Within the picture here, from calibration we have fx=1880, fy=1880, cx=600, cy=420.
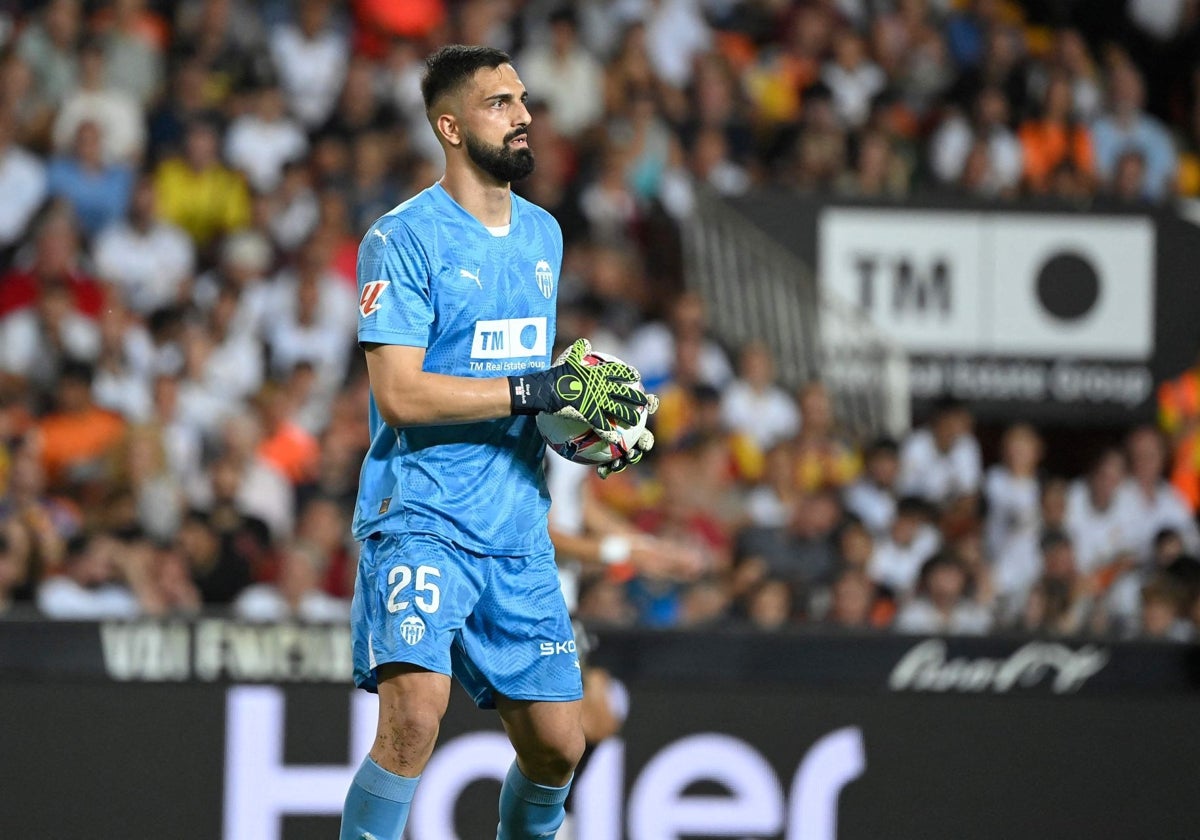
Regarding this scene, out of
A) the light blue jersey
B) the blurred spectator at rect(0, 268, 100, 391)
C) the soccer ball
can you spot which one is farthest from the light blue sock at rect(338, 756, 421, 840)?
the blurred spectator at rect(0, 268, 100, 391)

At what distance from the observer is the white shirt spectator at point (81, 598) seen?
337 inches

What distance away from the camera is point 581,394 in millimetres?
4652

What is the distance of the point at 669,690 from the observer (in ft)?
22.0

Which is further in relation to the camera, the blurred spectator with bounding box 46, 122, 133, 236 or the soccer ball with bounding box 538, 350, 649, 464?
the blurred spectator with bounding box 46, 122, 133, 236

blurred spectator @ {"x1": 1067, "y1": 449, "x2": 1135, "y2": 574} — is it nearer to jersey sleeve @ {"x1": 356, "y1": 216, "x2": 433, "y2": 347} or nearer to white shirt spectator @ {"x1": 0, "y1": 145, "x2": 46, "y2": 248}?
white shirt spectator @ {"x1": 0, "y1": 145, "x2": 46, "y2": 248}

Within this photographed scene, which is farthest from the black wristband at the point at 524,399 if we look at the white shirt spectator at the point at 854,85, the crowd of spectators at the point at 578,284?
the white shirt spectator at the point at 854,85

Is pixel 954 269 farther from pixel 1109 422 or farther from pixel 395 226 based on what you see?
pixel 395 226

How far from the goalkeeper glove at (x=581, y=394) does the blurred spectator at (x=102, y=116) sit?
23.4ft

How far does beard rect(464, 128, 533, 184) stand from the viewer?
16.0 feet

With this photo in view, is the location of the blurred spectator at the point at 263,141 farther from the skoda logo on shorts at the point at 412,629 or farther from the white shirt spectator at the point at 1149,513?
the skoda logo on shorts at the point at 412,629

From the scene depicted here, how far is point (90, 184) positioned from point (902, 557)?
16.9 feet

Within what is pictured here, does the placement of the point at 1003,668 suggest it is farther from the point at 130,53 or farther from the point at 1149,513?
the point at 130,53

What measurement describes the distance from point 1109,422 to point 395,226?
300 inches

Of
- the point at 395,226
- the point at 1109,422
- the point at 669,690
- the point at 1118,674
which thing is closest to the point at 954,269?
the point at 1109,422
